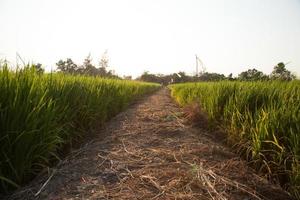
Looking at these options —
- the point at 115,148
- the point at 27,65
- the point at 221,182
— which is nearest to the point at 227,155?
the point at 221,182

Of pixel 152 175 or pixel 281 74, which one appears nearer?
pixel 152 175

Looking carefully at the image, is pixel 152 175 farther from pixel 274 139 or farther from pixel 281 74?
pixel 281 74

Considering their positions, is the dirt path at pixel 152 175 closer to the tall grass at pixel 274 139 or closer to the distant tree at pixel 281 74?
the tall grass at pixel 274 139

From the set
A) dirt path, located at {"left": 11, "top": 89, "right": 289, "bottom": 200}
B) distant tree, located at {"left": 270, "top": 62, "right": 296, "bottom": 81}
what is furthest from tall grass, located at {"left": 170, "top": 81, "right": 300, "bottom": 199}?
distant tree, located at {"left": 270, "top": 62, "right": 296, "bottom": 81}

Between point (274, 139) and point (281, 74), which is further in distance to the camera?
point (281, 74)

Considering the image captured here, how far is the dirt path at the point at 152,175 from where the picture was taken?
2.33m

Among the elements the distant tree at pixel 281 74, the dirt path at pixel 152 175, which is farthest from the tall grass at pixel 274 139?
the distant tree at pixel 281 74

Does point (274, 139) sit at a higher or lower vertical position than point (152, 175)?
higher

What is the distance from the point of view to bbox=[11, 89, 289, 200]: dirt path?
7.66ft

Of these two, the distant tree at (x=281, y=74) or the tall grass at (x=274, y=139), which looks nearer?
the tall grass at (x=274, y=139)

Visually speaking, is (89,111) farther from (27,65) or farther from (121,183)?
(121,183)

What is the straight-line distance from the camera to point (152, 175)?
269 cm

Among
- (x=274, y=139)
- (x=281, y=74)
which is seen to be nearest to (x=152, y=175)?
(x=274, y=139)

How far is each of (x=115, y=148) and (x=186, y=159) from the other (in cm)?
89
